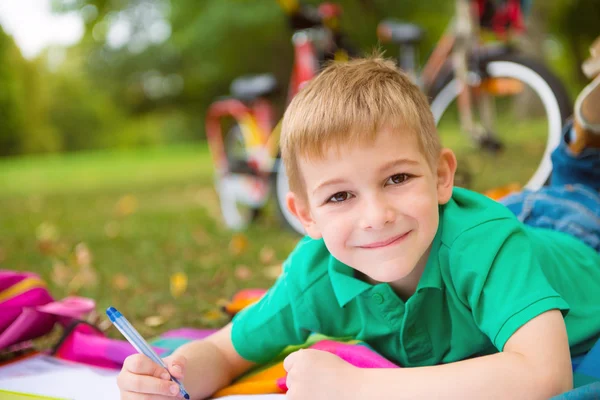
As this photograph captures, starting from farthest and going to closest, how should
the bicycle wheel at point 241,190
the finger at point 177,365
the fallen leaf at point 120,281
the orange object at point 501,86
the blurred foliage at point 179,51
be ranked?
1. the blurred foliage at point 179,51
2. the bicycle wheel at point 241,190
3. the orange object at point 501,86
4. the fallen leaf at point 120,281
5. the finger at point 177,365

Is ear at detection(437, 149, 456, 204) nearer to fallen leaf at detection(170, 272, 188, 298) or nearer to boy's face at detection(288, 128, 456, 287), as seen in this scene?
boy's face at detection(288, 128, 456, 287)

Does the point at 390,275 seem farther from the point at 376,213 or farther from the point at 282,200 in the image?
the point at 282,200

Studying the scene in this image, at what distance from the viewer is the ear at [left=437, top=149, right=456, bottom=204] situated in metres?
1.29

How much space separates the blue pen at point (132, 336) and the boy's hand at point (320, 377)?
25cm

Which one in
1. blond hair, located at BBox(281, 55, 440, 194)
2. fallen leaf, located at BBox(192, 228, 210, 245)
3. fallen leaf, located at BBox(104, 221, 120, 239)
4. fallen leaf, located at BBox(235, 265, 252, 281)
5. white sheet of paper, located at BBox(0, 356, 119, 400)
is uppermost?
blond hair, located at BBox(281, 55, 440, 194)

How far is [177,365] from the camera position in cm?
128

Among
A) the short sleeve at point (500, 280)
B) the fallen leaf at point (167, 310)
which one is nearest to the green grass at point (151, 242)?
the fallen leaf at point (167, 310)

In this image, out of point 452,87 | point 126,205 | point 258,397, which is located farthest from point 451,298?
point 126,205

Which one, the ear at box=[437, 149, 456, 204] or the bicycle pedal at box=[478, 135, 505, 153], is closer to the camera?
the ear at box=[437, 149, 456, 204]

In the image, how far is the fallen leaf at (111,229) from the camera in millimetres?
4027

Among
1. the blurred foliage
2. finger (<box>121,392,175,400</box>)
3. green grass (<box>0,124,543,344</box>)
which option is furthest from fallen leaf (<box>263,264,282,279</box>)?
the blurred foliage

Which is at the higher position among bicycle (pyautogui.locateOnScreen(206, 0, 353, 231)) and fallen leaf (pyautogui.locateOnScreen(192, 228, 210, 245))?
bicycle (pyautogui.locateOnScreen(206, 0, 353, 231))

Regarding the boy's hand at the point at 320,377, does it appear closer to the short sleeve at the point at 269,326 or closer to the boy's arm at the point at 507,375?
the boy's arm at the point at 507,375

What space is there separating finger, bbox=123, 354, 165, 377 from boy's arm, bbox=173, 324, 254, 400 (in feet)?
0.44
